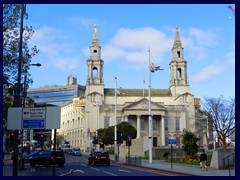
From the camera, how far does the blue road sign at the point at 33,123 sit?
57.3 feet

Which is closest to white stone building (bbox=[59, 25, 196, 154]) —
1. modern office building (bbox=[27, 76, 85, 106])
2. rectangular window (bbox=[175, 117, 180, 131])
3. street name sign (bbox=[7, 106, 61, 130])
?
rectangular window (bbox=[175, 117, 180, 131])

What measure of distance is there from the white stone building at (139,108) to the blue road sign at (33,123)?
315 ft

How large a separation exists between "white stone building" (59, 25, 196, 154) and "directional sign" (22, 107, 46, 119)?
96045 millimetres

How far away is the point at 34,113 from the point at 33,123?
19.8 inches

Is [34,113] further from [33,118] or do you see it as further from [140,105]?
[140,105]

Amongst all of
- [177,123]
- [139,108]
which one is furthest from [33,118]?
[177,123]

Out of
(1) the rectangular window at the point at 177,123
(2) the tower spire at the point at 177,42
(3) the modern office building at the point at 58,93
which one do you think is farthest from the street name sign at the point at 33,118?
(3) the modern office building at the point at 58,93

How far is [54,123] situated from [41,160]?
18190 mm

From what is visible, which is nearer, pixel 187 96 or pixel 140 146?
pixel 140 146

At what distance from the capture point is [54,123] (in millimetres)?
16641

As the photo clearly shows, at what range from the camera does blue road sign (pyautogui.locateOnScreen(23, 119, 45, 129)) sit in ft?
57.3

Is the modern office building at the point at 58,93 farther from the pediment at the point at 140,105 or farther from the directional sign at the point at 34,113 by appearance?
the directional sign at the point at 34,113
